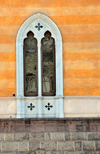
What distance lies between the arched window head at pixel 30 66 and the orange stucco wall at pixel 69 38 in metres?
0.58

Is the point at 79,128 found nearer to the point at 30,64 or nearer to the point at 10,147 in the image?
the point at 10,147

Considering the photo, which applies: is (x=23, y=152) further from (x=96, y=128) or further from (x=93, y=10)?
(x=93, y=10)

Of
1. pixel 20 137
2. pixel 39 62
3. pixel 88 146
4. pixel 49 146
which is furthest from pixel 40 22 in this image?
pixel 88 146

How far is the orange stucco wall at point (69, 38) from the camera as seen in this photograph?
545 inches

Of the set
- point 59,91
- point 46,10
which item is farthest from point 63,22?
point 59,91

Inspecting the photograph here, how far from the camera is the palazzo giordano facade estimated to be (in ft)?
45.0

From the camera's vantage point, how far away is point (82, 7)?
→ 554 inches

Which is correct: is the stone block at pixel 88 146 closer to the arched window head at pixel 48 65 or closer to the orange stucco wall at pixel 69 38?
the orange stucco wall at pixel 69 38

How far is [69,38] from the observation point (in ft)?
45.8

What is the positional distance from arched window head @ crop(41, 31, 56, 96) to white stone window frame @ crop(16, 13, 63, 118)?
0.79 ft

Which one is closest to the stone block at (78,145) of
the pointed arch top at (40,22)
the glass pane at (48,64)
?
the glass pane at (48,64)

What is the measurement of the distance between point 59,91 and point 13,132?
3.13 m

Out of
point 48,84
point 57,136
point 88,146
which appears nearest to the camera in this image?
point 88,146

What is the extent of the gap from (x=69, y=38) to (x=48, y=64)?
5.00 feet
